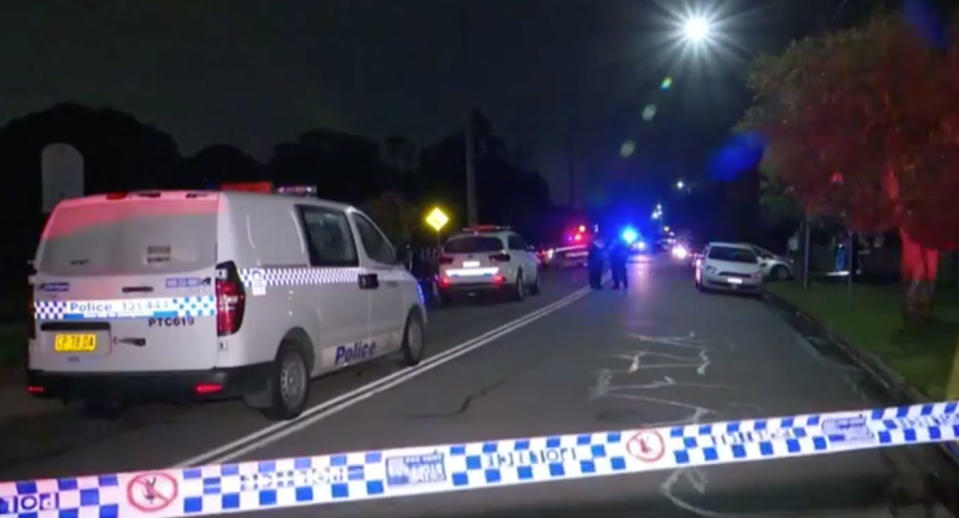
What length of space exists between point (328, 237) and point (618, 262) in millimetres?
20685

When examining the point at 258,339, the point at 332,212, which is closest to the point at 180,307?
the point at 258,339

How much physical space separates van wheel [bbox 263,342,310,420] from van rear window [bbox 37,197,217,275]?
1.30m

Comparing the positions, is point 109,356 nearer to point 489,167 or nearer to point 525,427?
point 525,427

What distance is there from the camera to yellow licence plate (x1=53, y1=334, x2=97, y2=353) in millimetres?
9555

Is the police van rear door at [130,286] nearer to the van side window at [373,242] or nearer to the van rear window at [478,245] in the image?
the van side window at [373,242]

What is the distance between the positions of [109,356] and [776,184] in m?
15.5

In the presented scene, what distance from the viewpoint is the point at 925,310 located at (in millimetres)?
18391

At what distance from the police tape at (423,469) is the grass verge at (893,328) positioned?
167 inches

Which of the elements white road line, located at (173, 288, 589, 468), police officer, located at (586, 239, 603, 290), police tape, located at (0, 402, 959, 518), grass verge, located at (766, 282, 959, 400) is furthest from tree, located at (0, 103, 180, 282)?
police tape, located at (0, 402, 959, 518)

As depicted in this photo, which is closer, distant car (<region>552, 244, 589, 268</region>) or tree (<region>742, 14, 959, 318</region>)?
tree (<region>742, 14, 959, 318</region>)

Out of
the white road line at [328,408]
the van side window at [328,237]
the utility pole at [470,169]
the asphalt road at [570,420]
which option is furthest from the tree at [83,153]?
the van side window at [328,237]

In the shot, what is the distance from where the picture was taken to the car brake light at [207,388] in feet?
30.6

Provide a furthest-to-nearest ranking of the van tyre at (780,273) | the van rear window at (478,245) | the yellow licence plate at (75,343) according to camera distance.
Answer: the van tyre at (780,273) → the van rear window at (478,245) → the yellow licence plate at (75,343)

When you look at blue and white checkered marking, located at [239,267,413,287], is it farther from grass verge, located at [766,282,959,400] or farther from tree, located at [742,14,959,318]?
tree, located at [742,14,959,318]
